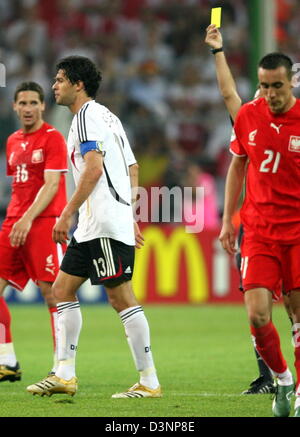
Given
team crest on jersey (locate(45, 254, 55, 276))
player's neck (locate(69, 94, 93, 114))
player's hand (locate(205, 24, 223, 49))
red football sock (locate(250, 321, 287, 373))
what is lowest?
red football sock (locate(250, 321, 287, 373))

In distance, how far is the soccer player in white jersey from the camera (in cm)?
698

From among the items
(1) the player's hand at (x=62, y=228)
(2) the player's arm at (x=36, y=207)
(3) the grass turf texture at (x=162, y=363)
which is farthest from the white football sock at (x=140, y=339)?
(2) the player's arm at (x=36, y=207)

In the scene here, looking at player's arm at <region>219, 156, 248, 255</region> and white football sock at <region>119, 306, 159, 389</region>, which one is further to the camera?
white football sock at <region>119, 306, 159, 389</region>

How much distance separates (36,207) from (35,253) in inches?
17.0

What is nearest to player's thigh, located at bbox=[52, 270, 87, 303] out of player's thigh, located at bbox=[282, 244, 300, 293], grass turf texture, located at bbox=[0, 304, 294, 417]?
grass turf texture, located at bbox=[0, 304, 294, 417]

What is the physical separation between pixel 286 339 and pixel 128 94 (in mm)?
7960

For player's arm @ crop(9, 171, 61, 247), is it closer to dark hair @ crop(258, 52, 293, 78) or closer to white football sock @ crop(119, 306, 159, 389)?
white football sock @ crop(119, 306, 159, 389)

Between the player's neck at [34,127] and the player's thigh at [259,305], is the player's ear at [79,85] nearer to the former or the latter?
the player's neck at [34,127]

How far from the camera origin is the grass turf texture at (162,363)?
6.65m

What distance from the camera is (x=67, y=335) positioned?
723cm

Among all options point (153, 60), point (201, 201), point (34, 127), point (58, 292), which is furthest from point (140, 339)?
point (153, 60)

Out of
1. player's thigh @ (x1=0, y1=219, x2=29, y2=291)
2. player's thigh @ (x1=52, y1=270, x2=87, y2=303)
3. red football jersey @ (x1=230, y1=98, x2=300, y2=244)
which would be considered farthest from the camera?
player's thigh @ (x1=0, y1=219, x2=29, y2=291)

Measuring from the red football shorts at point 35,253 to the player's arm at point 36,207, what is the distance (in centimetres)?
21
